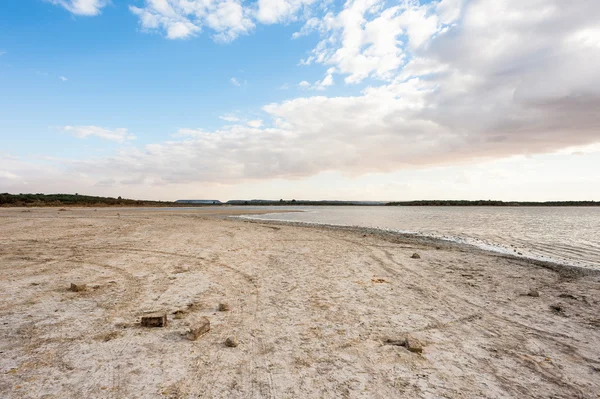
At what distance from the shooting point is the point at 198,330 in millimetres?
4754

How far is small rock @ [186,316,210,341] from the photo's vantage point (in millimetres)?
4695

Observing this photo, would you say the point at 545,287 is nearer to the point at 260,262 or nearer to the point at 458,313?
the point at 458,313

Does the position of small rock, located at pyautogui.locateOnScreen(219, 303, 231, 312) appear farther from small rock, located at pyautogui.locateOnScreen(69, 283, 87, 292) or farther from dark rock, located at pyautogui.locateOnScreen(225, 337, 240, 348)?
small rock, located at pyautogui.locateOnScreen(69, 283, 87, 292)

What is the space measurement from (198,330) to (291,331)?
1488 mm

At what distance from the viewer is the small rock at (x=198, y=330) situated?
4.70m

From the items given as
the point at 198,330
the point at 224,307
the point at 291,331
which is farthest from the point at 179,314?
the point at 291,331

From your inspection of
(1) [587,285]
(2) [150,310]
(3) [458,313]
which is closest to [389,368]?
(3) [458,313]

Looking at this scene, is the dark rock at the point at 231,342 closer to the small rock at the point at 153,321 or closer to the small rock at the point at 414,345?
the small rock at the point at 153,321

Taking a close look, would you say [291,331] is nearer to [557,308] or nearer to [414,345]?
[414,345]

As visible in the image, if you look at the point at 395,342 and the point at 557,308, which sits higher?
the point at 395,342

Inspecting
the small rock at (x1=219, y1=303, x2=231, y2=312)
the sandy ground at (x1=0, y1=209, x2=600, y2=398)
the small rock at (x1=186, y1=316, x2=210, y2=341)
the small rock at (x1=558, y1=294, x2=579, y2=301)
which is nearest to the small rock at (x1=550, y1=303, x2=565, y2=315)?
the sandy ground at (x1=0, y1=209, x2=600, y2=398)

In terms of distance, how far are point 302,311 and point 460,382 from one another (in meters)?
3.00

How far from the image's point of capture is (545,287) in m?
8.68

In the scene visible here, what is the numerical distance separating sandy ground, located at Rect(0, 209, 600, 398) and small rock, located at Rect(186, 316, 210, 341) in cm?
9
